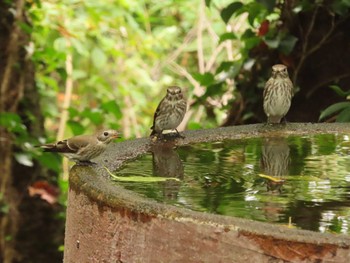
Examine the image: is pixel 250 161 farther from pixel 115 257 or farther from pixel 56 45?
pixel 56 45

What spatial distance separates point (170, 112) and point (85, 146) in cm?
143

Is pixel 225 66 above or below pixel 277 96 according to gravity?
above

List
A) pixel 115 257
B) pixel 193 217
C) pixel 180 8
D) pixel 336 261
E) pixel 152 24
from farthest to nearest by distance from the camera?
pixel 152 24
pixel 180 8
pixel 115 257
pixel 193 217
pixel 336 261

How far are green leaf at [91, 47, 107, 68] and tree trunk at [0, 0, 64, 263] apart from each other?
825 millimetres

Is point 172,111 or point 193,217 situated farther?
point 172,111

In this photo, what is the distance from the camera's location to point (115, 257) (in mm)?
3006

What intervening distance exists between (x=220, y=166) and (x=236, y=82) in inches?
119

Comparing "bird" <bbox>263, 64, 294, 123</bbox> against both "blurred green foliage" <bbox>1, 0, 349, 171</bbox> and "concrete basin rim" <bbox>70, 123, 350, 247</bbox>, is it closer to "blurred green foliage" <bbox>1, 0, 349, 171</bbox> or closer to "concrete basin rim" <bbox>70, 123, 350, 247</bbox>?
"blurred green foliage" <bbox>1, 0, 349, 171</bbox>

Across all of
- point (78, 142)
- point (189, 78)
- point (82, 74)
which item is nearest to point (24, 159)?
point (82, 74)

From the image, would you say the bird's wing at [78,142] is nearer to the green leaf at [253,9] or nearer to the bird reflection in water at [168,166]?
the bird reflection in water at [168,166]

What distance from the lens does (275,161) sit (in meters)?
4.21

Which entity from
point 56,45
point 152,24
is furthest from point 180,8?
point 56,45

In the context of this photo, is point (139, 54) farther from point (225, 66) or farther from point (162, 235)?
point (162, 235)

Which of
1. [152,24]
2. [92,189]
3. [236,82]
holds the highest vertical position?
[152,24]
